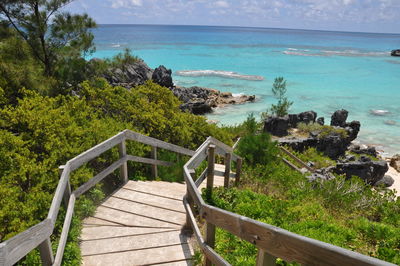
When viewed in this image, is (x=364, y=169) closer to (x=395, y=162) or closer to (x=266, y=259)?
(x=395, y=162)

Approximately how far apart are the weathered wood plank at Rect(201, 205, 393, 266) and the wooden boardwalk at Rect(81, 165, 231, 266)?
1.81 meters

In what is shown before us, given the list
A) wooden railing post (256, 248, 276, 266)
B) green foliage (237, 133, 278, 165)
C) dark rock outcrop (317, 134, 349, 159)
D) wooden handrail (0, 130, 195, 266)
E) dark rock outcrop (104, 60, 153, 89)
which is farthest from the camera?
dark rock outcrop (104, 60, 153, 89)

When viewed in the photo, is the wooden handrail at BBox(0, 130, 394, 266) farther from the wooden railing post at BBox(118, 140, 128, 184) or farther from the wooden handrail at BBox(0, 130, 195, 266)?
the wooden railing post at BBox(118, 140, 128, 184)

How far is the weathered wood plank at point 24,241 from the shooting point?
2.21 meters

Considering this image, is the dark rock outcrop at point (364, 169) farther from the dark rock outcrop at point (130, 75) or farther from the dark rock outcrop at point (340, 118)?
the dark rock outcrop at point (130, 75)

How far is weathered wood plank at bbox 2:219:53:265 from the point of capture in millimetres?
2206

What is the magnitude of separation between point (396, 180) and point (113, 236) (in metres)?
17.2

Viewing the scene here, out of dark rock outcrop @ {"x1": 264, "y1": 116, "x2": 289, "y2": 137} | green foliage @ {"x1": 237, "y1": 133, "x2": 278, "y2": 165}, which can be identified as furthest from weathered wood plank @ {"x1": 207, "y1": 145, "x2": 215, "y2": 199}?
dark rock outcrop @ {"x1": 264, "y1": 116, "x2": 289, "y2": 137}

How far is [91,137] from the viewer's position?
6258 millimetres

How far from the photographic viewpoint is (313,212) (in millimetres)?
5969

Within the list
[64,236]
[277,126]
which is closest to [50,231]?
[64,236]

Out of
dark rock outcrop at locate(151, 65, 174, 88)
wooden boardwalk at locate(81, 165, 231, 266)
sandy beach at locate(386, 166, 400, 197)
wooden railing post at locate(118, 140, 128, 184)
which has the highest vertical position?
wooden railing post at locate(118, 140, 128, 184)

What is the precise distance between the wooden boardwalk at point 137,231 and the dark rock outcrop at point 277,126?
59.7 ft

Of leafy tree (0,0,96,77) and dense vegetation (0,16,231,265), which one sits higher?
leafy tree (0,0,96,77)
